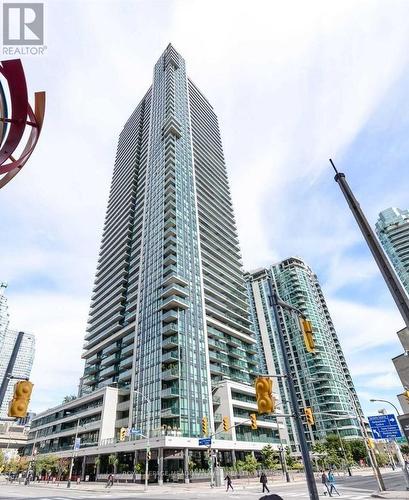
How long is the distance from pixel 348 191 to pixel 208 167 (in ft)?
290

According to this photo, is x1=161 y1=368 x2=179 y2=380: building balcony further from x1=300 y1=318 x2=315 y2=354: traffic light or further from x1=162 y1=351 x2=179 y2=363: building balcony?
x1=300 y1=318 x2=315 y2=354: traffic light

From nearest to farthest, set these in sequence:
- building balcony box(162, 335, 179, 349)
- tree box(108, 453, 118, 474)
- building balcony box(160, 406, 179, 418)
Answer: building balcony box(160, 406, 179, 418)
tree box(108, 453, 118, 474)
building balcony box(162, 335, 179, 349)

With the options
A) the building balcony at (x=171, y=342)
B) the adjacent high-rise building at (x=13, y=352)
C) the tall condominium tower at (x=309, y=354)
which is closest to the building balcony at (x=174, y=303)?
the building balcony at (x=171, y=342)

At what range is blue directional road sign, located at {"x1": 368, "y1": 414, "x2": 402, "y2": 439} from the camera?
21781 millimetres

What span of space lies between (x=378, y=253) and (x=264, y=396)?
5.46 m

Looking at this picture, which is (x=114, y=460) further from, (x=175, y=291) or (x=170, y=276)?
(x=170, y=276)

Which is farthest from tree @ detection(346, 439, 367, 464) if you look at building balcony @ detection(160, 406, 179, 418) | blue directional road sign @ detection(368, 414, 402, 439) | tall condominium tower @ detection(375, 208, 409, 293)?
blue directional road sign @ detection(368, 414, 402, 439)

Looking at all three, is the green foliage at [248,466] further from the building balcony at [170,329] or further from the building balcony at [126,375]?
the building balcony at [126,375]

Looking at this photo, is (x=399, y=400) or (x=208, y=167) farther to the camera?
(x=208, y=167)

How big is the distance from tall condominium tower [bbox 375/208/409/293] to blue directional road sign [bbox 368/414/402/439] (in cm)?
13529

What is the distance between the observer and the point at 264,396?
959cm

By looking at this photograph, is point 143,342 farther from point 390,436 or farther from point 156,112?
point 156,112

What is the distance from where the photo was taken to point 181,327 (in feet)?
189

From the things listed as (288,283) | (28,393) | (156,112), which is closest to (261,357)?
(288,283)
